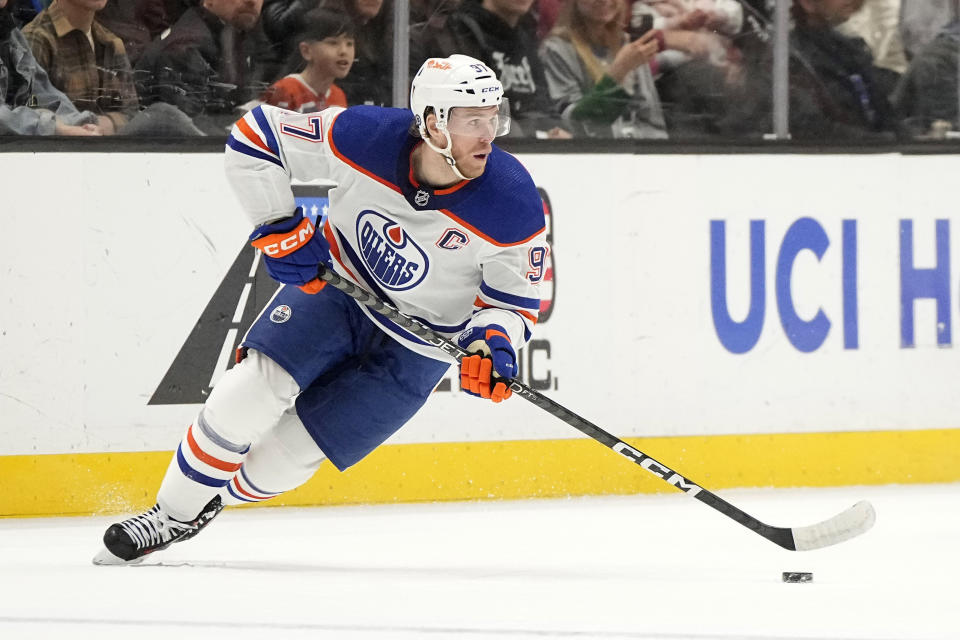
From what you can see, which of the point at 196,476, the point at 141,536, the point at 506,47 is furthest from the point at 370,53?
the point at 141,536

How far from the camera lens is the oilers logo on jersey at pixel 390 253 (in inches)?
126

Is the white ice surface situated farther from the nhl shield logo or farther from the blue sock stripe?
the nhl shield logo

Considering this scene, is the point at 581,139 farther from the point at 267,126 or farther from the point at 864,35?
the point at 267,126

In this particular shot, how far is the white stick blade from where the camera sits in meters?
3.23

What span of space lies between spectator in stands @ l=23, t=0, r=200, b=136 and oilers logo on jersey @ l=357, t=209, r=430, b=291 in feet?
4.06

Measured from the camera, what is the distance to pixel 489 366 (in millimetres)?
3021

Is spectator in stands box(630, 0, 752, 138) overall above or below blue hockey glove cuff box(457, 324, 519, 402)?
above

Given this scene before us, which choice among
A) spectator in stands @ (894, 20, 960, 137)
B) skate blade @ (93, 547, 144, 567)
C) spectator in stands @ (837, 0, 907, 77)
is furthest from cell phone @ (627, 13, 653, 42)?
skate blade @ (93, 547, 144, 567)

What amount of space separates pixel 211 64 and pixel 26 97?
56 centimetres

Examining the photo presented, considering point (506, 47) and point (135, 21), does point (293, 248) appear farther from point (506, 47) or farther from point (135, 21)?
point (506, 47)

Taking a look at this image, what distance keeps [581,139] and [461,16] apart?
0.54 metres

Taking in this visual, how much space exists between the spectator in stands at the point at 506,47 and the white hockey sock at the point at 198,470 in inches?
69.9

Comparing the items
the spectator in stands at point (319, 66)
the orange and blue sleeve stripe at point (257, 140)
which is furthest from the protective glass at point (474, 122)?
the spectator in stands at point (319, 66)

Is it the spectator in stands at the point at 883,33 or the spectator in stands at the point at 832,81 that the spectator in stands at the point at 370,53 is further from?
the spectator in stands at the point at 883,33
